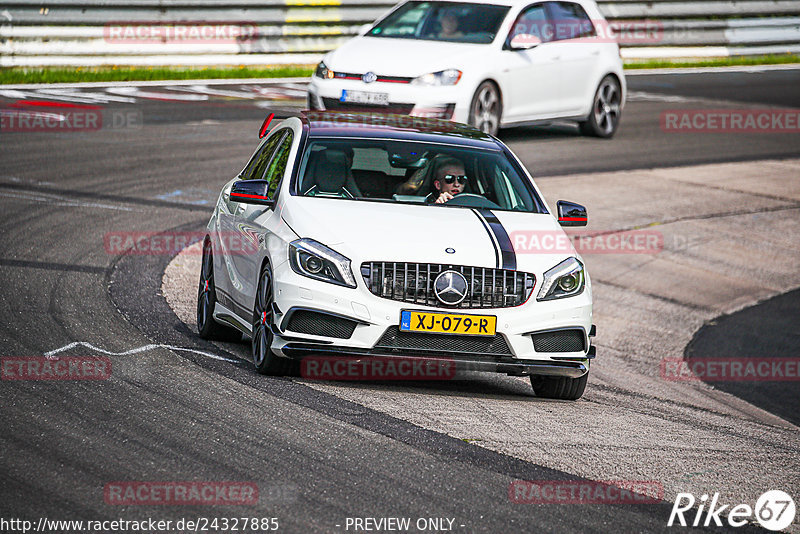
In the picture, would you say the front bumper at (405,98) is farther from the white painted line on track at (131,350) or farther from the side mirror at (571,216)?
the white painted line on track at (131,350)

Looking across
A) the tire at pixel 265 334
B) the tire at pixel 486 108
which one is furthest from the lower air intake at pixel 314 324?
the tire at pixel 486 108

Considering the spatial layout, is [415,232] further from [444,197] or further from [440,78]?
[440,78]

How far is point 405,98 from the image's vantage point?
1579cm

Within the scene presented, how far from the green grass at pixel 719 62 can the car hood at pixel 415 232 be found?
69.5 ft

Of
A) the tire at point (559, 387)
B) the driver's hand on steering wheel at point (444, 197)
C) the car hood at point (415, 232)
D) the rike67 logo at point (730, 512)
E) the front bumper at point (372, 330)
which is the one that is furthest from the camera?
the driver's hand on steering wheel at point (444, 197)

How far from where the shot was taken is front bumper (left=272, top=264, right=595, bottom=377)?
7.56m

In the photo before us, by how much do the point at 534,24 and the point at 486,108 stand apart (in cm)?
185

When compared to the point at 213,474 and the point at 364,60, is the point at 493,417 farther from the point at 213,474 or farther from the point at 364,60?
the point at 364,60

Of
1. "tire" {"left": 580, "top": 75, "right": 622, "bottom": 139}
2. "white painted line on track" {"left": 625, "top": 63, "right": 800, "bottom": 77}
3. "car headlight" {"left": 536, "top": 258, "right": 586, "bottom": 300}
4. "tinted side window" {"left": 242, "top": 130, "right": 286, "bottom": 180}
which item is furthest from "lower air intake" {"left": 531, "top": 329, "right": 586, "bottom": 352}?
"white painted line on track" {"left": 625, "top": 63, "right": 800, "bottom": 77}

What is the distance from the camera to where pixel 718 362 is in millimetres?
11867

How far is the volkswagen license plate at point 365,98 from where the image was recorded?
15.8 meters

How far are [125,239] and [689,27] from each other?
20271 mm

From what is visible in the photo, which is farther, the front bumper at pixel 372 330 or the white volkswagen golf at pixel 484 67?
the white volkswagen golf at pixel 484 67

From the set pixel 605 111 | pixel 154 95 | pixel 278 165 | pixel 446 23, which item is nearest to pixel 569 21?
pixel 605 111
